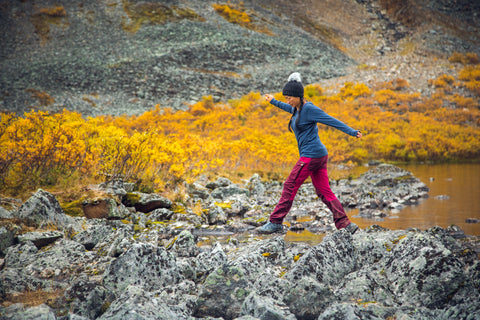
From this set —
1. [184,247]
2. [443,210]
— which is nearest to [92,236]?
[184,247]

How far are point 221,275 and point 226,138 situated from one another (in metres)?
14.3

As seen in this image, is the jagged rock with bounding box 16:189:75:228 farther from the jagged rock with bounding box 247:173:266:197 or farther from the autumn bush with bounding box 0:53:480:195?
the jagged rock with bounding box 247:173:266:197

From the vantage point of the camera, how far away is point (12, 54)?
31.9 m

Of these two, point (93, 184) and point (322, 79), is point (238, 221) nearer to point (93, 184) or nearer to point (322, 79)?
point (93, 184)

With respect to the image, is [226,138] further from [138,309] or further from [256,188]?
[138,309]

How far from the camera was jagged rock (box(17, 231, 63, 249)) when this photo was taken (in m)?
4.19

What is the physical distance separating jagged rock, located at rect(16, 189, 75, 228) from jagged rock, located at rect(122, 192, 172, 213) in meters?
A: 1.41

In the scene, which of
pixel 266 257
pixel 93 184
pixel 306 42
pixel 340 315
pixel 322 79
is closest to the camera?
pixel 340 315

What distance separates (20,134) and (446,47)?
43394 mm

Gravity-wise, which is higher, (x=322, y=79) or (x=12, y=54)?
(x=322, y=79)

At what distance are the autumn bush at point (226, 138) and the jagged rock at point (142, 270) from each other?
12.6ft

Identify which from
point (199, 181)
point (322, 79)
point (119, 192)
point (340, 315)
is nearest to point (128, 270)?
point (340, 315)

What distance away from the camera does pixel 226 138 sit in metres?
17.1

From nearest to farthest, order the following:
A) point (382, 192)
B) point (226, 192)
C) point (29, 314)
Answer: point (29, 314) < point (226, 192) < point (382, 192)
